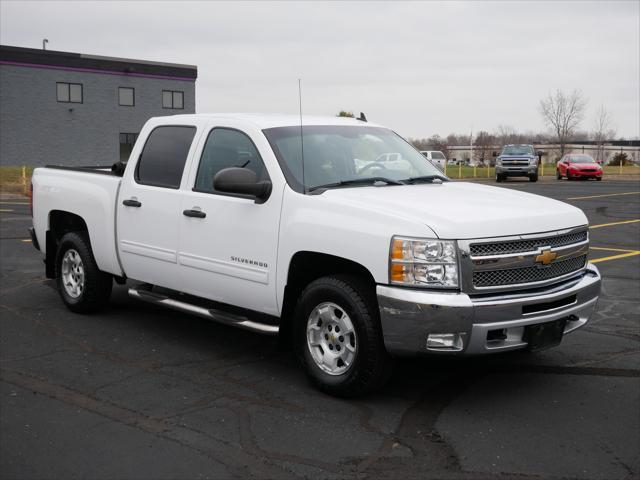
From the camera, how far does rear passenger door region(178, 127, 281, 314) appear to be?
5.57 metres

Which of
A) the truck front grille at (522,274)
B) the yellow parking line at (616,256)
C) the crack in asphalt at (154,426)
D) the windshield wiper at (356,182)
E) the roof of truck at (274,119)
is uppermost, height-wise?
the roof of truck at (274,119)

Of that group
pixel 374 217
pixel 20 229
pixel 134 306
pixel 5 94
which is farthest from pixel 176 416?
pixel 5 94

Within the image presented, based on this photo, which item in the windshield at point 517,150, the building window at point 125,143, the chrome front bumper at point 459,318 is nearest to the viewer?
the chrome front bumper at point 459,318

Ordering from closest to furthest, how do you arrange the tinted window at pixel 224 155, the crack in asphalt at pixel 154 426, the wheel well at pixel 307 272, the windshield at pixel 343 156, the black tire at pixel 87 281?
the crack in asphalt at pixel 154 426 < the wheel well at pixel 307 272 < the windshield at pixel 343 156 < the tinted window at pixel 224 155 < the black tire at pixel 87 281

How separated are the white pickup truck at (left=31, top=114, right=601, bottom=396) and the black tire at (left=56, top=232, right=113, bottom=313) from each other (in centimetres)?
16

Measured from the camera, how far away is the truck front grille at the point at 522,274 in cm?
480

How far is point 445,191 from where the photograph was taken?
578 cm

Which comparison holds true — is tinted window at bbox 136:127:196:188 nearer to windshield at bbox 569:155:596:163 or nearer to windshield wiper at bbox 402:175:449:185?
windshield wiper at bbox 402:175:449:185

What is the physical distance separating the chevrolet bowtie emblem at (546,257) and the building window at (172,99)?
149 feet

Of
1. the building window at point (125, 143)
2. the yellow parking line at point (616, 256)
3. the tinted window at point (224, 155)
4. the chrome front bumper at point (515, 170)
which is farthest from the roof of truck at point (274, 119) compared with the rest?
the building window at point (125, 143)

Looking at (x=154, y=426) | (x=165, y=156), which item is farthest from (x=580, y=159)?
(x=154, y=426)

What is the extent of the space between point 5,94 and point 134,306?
38682 mm

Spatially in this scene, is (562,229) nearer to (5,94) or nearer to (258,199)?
(258,199)

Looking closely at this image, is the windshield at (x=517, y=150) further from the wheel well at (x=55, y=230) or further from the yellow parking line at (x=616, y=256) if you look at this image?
the wheel well at (x=55, y=230)
